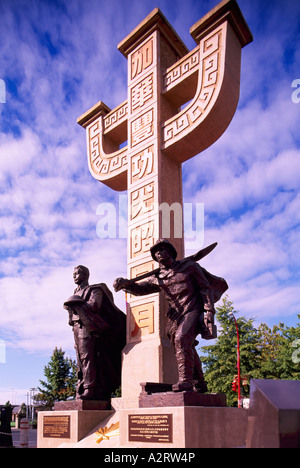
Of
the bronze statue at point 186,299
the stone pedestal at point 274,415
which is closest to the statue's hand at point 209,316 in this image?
the bronze statue at point 186,299

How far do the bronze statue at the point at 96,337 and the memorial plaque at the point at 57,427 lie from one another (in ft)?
1.35

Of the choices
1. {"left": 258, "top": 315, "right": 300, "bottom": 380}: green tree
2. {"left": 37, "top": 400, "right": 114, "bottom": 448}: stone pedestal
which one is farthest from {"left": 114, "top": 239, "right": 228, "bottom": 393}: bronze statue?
{"left": 258, "top": 315, "right": 300, "bottom": 380}: green tree

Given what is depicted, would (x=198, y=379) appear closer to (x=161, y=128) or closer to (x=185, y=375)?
(x=185, y=375)

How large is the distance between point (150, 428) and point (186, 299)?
5.34 feet

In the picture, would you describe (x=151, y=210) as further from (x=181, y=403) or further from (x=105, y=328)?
(x=181, y=403)

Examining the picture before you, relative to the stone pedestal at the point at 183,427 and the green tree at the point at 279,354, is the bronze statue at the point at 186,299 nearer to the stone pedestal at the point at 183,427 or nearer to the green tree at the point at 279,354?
the stone pedestal at the point at 183,427

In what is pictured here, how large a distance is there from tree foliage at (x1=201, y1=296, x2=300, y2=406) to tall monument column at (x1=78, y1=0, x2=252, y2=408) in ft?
60.2

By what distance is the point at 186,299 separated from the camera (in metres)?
5.65

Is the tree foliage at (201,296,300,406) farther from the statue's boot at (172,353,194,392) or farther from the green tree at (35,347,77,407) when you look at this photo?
the statue's boot at (172,353,194,392)

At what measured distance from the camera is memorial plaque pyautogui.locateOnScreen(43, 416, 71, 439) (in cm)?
618

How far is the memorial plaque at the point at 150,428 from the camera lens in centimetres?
472

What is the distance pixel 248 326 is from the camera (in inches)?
1028

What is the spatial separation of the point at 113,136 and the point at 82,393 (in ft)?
18.1

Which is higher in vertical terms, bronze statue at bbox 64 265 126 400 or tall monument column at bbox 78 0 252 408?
tall monument column at bbox 78 0 252 408
